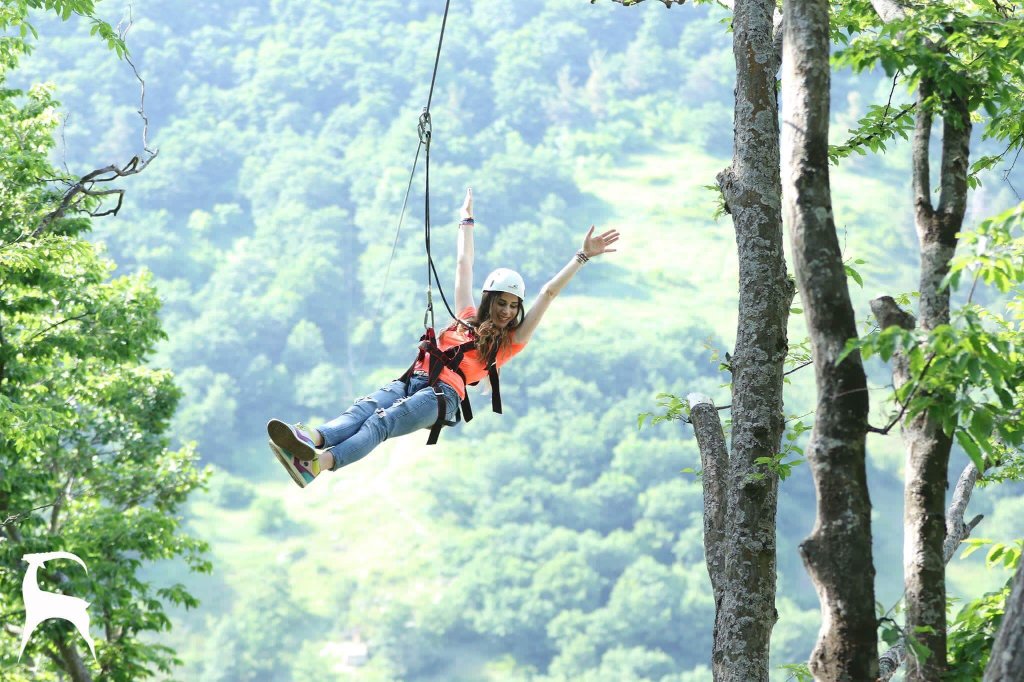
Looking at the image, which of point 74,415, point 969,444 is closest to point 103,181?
point 74,415

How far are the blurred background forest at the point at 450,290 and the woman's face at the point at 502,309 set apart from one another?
6274 cm

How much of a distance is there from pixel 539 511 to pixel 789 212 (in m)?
79.5

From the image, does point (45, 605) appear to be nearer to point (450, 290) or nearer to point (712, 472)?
point (712, 472)

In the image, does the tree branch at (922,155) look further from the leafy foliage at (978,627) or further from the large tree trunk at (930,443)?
the leafy foliage at (978,627)

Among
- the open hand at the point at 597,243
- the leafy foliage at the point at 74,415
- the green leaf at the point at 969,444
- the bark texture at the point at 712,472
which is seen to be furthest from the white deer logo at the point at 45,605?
the green leaf at the point at 969,444

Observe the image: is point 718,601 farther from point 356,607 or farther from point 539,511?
point 539,511

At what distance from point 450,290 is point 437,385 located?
86.2 metres

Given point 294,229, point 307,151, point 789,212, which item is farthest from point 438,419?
point 307,151

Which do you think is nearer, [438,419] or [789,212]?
[789,212]

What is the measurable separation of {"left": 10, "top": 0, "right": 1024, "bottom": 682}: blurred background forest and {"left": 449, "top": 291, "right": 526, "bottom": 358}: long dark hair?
6269 centimetres

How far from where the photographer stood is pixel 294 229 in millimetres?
104250

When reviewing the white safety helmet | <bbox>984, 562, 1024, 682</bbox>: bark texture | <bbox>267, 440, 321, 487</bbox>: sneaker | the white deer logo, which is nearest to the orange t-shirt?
the white safety helmet

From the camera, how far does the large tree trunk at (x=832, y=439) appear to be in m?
2.92

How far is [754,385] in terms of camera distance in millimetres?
3836
